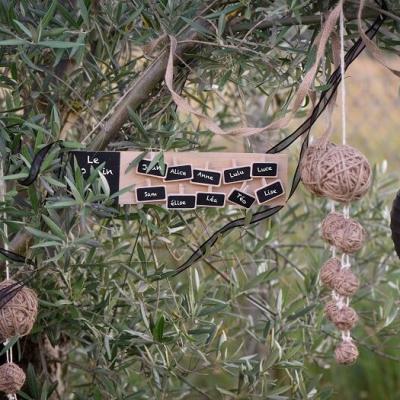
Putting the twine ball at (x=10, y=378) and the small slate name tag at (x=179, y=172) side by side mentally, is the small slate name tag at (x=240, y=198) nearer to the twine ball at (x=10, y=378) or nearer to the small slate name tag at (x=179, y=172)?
the small slate name tag at (x=179, y=172)

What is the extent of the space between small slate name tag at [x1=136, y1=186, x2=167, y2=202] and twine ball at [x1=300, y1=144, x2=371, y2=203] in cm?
22

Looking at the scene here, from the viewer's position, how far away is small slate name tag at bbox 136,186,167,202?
1.15 meters

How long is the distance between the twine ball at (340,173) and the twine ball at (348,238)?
4 cm

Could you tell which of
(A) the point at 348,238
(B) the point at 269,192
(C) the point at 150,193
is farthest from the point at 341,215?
(C) the point at 150,193

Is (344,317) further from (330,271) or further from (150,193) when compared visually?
(150,193)

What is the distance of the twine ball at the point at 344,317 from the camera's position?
1055mm

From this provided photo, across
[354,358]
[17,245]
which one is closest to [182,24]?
[17,245]

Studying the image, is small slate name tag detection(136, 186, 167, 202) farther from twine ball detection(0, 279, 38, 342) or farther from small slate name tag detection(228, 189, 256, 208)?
twine ball detection(0, 279, 38, 342)

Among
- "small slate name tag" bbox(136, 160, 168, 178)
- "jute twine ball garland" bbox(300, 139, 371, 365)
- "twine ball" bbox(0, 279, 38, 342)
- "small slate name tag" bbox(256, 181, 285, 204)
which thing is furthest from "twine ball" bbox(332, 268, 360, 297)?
"twine ball" bbox(0, 279, 38, 342)

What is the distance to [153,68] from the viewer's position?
1236mm

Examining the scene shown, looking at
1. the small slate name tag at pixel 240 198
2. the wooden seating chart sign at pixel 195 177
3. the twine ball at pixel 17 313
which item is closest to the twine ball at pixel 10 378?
the twine ball at pixel 17 313

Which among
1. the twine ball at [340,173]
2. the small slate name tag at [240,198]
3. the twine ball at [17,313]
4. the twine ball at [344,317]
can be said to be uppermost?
the twine ball at [340,173]

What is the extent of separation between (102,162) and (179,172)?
0.36 feet

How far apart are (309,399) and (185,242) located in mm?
375
